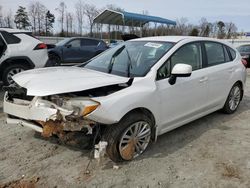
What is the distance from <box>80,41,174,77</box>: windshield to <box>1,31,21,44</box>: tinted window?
3.76m

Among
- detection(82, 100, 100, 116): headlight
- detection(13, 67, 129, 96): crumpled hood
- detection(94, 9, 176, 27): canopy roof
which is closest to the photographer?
detection(82, 100, 100, 116): headlight

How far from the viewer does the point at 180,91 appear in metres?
3.97

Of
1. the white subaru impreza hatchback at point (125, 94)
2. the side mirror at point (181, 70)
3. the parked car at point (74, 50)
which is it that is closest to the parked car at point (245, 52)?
the parked car at point (74, 50)

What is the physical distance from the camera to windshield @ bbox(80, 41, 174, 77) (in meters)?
3.83

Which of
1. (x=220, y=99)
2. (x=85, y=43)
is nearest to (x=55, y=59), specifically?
(x=85, y=43)

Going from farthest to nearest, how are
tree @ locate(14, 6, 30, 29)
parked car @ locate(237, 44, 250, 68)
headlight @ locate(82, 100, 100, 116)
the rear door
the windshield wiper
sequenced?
tree @ locate(14, 6, 30, 29) < parked car @ locate(237, 44, 250, 68) < the rear door < the windshield wiper < headlight @ locate(82, 100, 100, 116)

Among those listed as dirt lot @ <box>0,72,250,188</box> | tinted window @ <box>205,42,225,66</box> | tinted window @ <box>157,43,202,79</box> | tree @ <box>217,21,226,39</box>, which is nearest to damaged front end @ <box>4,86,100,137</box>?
dirt lot @ <box>0,72,250,188</box>

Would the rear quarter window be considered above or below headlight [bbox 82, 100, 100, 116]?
above

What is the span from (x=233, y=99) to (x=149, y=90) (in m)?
2.82

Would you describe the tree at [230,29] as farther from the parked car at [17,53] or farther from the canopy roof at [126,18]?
the parked car at [17,53]

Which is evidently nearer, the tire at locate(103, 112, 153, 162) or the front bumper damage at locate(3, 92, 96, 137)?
the front bumper damage at locate(3, 92, 96, 137)

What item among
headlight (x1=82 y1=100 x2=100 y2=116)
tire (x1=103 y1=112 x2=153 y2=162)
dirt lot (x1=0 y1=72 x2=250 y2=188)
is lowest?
dirt lot (x1=0 y1=72 x2=250 y2=188)

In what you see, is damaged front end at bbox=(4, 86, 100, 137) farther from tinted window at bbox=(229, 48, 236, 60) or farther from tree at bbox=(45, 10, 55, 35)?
tree at bbox=(45, 10, 55, 35)

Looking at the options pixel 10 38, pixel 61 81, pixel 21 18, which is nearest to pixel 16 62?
pixel 10 38
